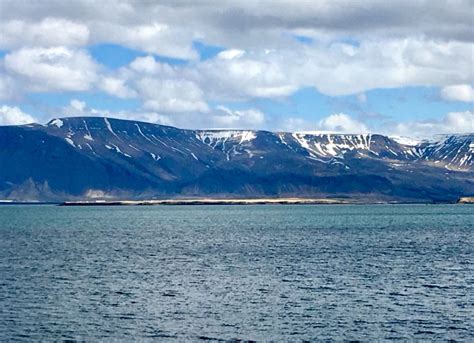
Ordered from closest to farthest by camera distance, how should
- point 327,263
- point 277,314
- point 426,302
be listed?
point 277,314, point 426,302, point 327,263

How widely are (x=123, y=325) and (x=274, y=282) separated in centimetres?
2611

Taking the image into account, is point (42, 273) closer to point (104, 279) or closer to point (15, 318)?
point (104, 279)

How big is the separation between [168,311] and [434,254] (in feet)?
191

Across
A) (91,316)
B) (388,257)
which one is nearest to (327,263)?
(388,257)

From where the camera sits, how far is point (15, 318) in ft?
206

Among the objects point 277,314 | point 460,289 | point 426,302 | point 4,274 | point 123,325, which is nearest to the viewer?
point 123,325

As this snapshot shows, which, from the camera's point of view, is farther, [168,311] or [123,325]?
[168,311]

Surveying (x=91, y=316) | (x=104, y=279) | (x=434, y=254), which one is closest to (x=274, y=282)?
(x=104, y=279)

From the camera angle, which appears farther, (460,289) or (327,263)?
(327,263)

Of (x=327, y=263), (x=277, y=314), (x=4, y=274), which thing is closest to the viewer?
(x=277, y=314)

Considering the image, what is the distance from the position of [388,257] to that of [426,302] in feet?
133

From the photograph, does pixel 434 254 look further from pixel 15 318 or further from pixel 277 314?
pixel 15 318

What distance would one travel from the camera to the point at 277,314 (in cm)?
6456

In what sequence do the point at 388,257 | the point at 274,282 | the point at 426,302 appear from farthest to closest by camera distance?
the point at 388,257
the point at 274,282
the point at 426,302
